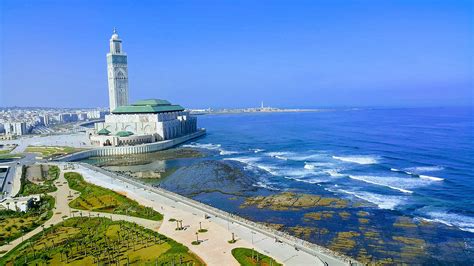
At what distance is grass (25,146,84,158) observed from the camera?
96.7m

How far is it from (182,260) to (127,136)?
84.4 m

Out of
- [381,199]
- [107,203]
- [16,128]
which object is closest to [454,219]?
[381,199]

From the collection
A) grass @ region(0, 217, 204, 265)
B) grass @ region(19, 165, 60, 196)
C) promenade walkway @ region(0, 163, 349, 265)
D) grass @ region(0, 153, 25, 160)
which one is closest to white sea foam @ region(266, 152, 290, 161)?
promenade walkway @ region(0, 163, 349, 265)

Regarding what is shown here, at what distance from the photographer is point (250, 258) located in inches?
1310

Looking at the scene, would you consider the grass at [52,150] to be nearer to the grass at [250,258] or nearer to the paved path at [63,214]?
the paved path at [63,214]

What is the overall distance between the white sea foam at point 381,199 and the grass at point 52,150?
72478 millimetres

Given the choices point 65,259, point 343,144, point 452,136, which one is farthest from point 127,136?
point 452,136

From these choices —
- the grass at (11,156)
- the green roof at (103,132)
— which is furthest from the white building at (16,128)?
the grass at (11,156)

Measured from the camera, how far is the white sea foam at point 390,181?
5989 centimetres

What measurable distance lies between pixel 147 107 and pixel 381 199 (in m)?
87.3

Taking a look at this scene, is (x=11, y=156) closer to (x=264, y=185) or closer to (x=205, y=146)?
(x=205, y=146)

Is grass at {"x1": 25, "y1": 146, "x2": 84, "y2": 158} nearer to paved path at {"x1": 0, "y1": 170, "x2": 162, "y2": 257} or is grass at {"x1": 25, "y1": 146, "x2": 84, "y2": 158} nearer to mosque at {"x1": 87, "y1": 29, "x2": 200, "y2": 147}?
mosque at {"x1": 87, "y1": 29, "x2": 200, "y2": 147}

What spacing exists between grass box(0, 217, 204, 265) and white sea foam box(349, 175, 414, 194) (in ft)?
126

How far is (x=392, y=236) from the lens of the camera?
136ft
